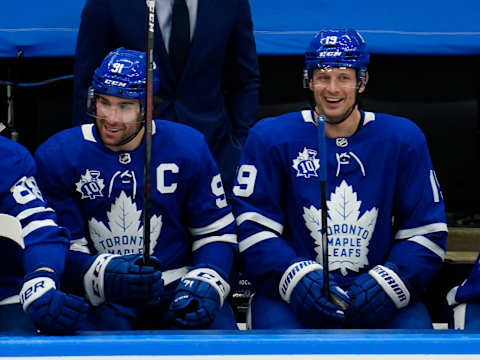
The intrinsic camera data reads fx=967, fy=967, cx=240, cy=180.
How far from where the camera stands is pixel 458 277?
395 cm

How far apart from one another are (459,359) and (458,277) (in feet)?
6.82

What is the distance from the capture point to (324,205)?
7.86ft

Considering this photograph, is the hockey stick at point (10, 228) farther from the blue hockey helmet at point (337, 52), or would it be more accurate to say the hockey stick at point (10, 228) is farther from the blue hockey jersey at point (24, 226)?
the blue hockey helmet at point (337, 52)

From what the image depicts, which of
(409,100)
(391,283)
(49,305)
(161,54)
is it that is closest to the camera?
(49,305)

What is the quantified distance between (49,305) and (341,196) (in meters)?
1.08

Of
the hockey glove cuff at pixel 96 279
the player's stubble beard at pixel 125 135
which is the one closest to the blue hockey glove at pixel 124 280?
the hockey glove cuff at pixel 96 279

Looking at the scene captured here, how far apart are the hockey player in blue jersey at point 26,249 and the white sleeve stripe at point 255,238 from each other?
1.96 feet

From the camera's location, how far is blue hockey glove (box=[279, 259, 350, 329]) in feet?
8.66

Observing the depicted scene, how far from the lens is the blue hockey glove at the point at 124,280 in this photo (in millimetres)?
2607

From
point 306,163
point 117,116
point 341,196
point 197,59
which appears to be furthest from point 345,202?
point 197,59

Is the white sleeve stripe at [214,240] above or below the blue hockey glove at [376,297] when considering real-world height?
above

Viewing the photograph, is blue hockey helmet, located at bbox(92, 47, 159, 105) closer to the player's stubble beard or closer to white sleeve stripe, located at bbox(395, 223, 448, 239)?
the player's stubble beard

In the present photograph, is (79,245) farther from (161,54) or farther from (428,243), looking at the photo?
(428,243)

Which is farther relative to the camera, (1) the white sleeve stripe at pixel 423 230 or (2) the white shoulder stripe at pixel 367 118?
(2) the white shoulder stripe at pixel 367 118
